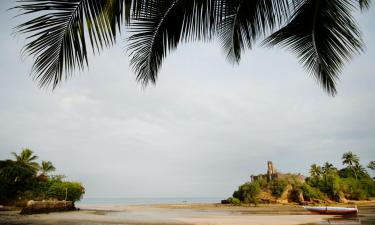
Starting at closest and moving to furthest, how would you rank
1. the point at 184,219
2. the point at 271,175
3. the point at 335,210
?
the point at 184,219, the point at 335,210, the point at 271,175

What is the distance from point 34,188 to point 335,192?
44.7 m

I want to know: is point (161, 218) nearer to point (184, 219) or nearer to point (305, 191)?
point (184, 219)

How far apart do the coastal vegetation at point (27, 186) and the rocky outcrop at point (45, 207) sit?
8.71 ft

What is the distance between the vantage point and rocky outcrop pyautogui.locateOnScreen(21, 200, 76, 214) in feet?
70.0

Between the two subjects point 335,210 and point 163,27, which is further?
point 335,210

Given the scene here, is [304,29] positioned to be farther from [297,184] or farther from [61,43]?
[297,184]

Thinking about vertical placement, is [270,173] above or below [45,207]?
above

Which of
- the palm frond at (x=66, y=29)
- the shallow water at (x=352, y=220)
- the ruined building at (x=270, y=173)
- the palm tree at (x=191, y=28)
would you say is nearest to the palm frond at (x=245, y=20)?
the palm tree at (x=191, y=28)

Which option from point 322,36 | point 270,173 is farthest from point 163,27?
point 270,173

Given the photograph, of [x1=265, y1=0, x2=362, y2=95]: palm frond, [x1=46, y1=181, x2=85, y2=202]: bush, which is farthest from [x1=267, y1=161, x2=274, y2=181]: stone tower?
[x1=265, y1=0, x2=362, y2=95]: palm frond

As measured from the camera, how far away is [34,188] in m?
29.9

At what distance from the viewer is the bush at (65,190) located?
3123cm

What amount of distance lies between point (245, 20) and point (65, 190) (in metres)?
33.7

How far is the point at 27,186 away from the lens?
29.3m
